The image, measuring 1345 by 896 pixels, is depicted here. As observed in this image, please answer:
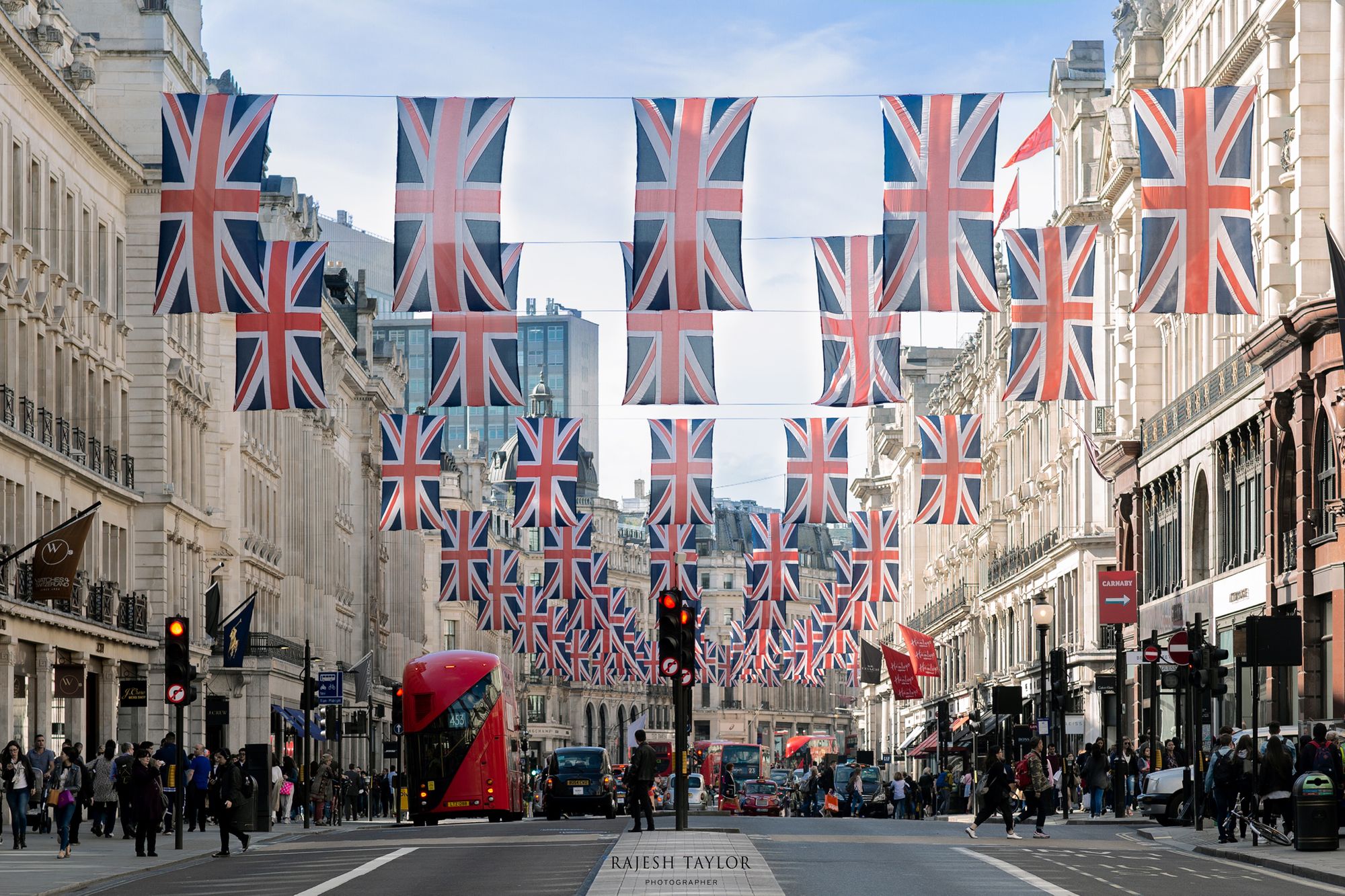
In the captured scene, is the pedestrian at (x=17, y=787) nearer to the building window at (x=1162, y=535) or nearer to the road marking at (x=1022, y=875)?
the road marking at (x=1022, y=875)

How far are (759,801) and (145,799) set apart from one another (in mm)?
46237

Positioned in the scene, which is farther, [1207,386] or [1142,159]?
[1207,386]

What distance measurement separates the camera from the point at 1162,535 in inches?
2366

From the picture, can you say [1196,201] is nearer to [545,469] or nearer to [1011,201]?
[1011,201]

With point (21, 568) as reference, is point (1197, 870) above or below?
below

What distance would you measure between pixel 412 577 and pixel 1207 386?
6931 cm

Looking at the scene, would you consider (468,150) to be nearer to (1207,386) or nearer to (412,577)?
(1207,386)

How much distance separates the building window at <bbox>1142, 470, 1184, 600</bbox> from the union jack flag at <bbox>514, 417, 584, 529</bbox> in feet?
51.2

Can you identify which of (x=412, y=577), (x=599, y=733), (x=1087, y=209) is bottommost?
(x=599, y=733)

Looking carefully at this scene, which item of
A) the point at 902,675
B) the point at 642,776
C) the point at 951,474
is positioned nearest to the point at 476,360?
the point at 642,776

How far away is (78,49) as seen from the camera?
5594cm

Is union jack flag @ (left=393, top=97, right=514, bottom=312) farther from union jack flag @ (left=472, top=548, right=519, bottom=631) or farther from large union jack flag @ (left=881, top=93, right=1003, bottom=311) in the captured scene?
union jack flag @ (left=472, top=548, right=519, bottom=631)

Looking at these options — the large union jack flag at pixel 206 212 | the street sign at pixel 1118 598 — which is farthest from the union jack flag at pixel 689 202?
the street sign at pixel 1118 598

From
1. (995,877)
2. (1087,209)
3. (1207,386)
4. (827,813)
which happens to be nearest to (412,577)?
(827,813)
